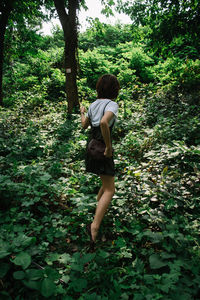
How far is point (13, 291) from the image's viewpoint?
164 centimetres

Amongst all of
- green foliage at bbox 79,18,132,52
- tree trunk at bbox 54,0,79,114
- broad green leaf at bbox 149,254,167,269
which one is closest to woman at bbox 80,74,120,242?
broad green leaf at bbox 149,254,167,269

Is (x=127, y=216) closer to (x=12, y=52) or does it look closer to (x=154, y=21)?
(x=154, y=21)

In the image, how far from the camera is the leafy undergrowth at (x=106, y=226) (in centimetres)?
164

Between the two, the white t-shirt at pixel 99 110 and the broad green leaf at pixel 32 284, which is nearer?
the broad green leaf at pixel 32 284

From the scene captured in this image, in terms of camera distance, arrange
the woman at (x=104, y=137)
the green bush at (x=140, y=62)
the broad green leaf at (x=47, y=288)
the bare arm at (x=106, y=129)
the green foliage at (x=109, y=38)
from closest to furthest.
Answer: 1. the broad green leaf at (x=47, y=288)
2. the bare arm at (x=106, y=129)
3. the woman at (x=104, y=137)
4. the green bush at (x=140, y=62)
5. the green foliage at (x=109, y=38)

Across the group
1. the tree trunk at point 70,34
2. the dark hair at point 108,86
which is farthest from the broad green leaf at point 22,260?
the tree trunk at point 70,34

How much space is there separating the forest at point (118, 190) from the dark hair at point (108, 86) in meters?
1.32

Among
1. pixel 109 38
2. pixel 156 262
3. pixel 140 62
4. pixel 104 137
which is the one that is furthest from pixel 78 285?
pixel 109 38

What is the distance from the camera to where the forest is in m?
1.73

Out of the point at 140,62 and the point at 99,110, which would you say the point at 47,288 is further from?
the point at 140,62

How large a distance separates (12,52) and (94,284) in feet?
40.8

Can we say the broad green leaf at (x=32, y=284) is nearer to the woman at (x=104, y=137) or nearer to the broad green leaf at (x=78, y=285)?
the broad green leaf at (x=78, y=285)

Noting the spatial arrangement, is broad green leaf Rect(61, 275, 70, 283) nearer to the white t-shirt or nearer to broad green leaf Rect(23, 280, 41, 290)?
broad green leaf Rect(23, 280, 41, 290)

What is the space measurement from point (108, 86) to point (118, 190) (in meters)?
1.73
